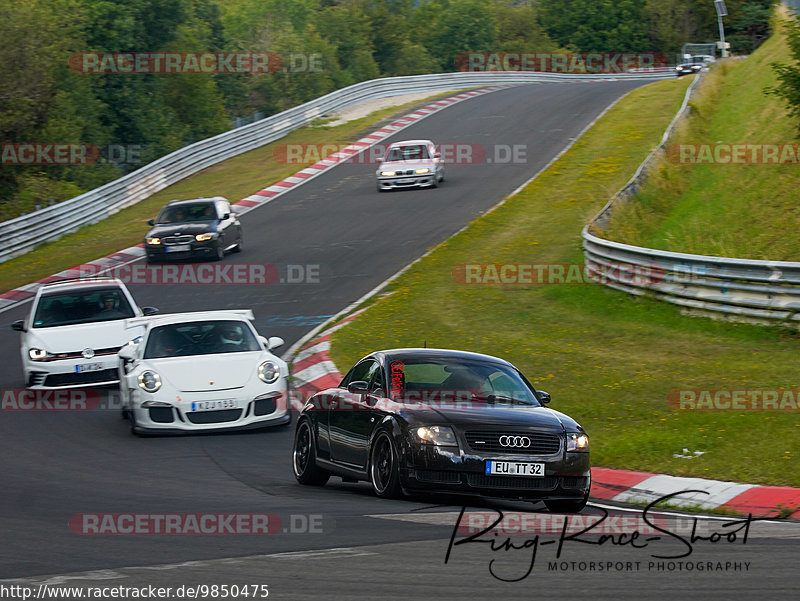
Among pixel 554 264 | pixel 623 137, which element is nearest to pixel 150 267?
pixel 554 264

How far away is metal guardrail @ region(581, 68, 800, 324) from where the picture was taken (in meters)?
15.6

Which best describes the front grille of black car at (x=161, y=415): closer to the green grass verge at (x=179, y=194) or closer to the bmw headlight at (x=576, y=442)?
the bmw headlight at (x=576, y=442)

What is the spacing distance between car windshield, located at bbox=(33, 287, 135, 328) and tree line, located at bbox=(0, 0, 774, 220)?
60.7 ft

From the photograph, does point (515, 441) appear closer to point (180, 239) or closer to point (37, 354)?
point (37, 354)

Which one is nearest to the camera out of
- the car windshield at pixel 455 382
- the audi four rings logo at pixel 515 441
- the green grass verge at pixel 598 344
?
the audi four rings logo at pixel 515 441

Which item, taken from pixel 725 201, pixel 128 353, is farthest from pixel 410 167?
pixel 128 353

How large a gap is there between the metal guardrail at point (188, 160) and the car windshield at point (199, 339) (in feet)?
58.5

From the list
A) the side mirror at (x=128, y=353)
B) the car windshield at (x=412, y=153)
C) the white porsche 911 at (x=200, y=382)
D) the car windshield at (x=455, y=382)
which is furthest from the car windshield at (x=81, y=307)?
the car windshield at (x=412, y=153)

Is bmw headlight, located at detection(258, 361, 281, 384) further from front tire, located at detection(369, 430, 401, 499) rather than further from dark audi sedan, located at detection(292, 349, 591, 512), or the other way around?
front tire, located at detection(369, 430, 401, 499)

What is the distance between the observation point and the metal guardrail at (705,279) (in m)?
15.6

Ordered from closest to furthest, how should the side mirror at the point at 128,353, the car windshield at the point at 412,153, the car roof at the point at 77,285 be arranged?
the side mirror at the point at 128,353 → the car roof at the point at 77,285 → the car windshield at the point at 412,153

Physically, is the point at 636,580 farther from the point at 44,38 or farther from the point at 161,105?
the point at 161,105

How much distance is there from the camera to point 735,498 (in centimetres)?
927

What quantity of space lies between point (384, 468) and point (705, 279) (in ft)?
30.1
